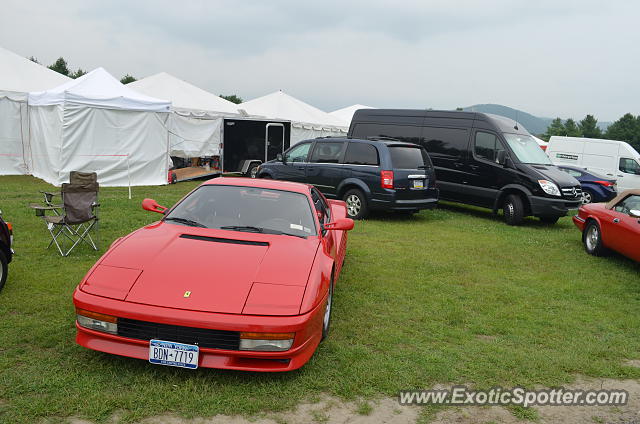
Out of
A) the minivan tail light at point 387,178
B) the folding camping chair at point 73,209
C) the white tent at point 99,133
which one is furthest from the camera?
the white tent at point 99,133

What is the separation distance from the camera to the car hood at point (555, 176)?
11938 millimetres

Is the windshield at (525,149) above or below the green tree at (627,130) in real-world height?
below

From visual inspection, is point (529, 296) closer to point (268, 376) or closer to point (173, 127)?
point (268, 376)

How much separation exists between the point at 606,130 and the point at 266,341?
100 meters

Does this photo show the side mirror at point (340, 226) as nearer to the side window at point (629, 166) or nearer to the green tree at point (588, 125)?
the side window at point (629, 166)

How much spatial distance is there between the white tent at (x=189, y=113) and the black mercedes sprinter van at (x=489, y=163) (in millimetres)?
6608

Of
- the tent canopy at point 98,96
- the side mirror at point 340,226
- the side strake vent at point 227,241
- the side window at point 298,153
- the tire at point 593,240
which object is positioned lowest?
the tire at point 593,240

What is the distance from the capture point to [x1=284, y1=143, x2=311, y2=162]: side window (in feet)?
40.5

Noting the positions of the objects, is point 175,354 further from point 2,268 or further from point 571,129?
point 571,129

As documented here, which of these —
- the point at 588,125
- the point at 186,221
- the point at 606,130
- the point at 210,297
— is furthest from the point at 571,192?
the point at 588,125

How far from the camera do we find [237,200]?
16.9 feet

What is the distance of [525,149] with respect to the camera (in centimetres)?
1291

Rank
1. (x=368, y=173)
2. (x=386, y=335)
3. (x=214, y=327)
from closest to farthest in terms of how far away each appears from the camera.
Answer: (x=214, y=327) < (x=386, y=335) < (x=368, y=173)

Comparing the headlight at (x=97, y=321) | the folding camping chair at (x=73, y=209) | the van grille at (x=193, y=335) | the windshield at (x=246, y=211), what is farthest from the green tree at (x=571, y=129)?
the headlight at (x=97, y=321)
